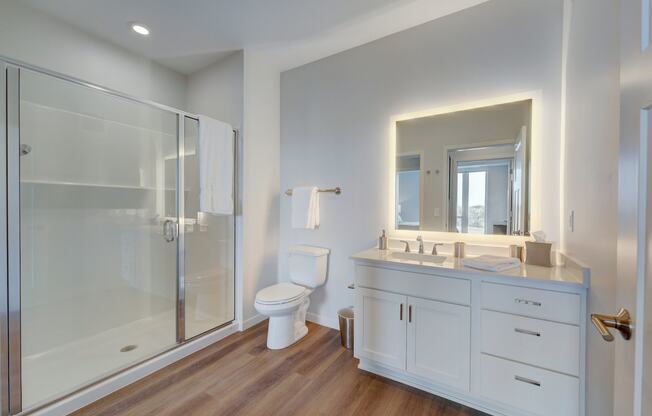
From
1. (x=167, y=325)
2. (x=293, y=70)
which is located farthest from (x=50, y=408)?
(x=293, y=70)

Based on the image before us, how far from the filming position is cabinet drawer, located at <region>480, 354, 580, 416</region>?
1278 mm

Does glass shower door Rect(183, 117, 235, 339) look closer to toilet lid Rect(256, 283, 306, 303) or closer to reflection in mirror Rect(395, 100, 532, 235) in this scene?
toilet lid Rect(256, 283, 306, 303)

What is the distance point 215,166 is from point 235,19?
3.77 feet

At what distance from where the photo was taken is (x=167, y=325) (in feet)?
7.50

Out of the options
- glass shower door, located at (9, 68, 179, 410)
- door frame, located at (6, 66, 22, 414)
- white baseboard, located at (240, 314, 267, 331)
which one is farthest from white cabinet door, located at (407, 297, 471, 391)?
door frame, located at (6, 66, 22, 414)

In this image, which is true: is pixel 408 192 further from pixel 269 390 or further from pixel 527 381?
pixel 269 390

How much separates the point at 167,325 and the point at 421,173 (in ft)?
8.12

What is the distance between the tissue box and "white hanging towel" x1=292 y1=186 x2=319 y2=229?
5.30ft

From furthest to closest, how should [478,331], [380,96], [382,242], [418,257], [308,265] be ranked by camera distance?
[308,265], [380,96], [382,242], [418,257], [478,331]

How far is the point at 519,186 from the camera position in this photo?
5.91 feet

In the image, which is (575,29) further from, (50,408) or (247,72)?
(50,408)

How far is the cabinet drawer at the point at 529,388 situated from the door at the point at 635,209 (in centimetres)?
85

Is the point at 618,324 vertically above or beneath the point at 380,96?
beneath

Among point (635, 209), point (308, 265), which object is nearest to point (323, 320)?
point (308, 265)
